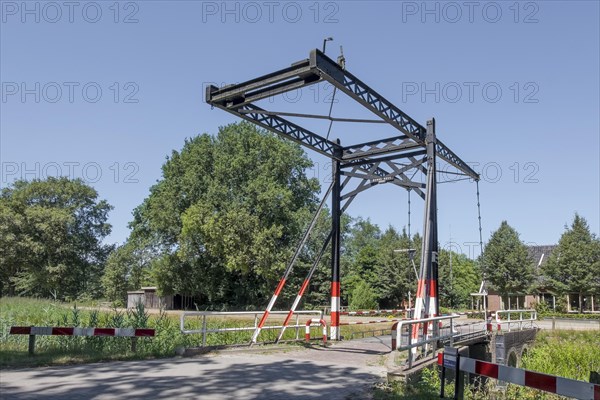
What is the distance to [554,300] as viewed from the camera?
1937 inches

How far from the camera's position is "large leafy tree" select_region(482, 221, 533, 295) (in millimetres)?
48000

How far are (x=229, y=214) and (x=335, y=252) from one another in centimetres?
2479

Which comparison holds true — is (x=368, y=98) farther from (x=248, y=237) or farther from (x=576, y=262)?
(x=576, y=262)

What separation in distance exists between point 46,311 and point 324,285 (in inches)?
1348

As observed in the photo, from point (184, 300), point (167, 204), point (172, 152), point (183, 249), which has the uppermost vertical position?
point (172, 152)

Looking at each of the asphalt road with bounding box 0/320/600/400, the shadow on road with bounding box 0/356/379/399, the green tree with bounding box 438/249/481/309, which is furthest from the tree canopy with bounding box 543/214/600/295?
the shadow on road with bounding box 0/356/379/399

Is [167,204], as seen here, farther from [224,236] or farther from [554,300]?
[554,300]

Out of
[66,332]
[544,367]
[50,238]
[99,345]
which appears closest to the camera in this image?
[66,332]

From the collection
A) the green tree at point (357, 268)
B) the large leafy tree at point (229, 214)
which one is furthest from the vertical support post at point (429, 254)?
the green tree at point (357, 268)

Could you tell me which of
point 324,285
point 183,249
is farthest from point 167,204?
point 324,285

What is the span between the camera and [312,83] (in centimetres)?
1030

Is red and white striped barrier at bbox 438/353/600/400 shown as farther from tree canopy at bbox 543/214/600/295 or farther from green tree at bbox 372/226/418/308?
green tree at bbox 372/226/418/308

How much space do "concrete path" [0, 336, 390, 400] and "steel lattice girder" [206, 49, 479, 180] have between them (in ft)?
18.6

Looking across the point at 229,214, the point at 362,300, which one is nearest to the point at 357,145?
the point at 229,214
